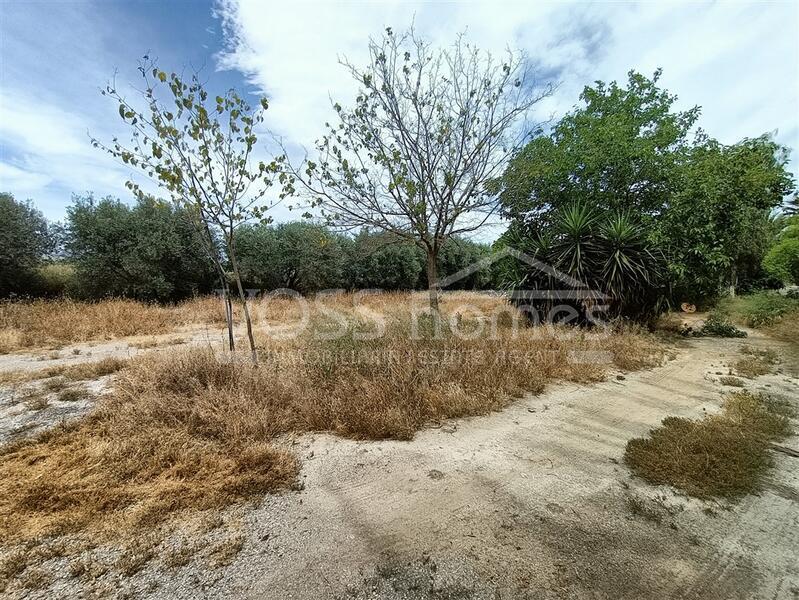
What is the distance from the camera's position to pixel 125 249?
11328 millimetres

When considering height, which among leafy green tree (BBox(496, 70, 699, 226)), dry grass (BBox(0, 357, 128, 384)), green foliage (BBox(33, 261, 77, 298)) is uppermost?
leafy green tree (BBox(496, 70, 699, 226))

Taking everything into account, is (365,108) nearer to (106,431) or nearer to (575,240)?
(575,240)

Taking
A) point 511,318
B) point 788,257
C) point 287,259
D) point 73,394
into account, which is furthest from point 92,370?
point 788,257

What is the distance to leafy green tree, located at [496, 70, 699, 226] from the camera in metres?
7.81

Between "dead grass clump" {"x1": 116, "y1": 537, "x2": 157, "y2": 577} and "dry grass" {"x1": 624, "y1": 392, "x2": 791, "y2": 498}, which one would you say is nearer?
"dead grass clump" {"x1": 116, "y1": 537, "x2": 157, "y2": 577}

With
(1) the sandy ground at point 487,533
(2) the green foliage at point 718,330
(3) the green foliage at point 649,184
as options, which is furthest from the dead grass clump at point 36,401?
(2) the green foliage at point 718,330

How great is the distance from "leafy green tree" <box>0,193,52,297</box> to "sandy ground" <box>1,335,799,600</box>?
12.8m

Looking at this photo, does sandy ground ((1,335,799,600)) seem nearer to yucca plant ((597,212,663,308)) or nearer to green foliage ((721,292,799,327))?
yucca plant ((597,212,663,308))

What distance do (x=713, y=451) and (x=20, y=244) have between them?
1580 centimetres

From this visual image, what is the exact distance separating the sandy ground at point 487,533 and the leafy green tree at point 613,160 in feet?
17.3

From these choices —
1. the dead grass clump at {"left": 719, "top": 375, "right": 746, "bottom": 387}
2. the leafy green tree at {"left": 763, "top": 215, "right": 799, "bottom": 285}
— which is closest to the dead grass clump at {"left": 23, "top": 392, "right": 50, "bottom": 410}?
the dead grass clump at {"left": 719, "top": 375, "right": 746, "bottom": 387}

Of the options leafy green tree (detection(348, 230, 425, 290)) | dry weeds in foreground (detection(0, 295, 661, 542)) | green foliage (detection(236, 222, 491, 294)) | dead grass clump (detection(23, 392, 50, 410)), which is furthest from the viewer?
leafy green tree (detection(348, 230, 425, 290))

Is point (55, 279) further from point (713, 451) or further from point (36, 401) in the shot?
point (713, 451)

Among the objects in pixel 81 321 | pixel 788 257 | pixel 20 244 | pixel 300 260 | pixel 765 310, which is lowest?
pixel 765 310
